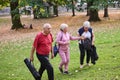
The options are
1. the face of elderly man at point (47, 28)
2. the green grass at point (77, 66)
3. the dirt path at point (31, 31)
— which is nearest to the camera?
the face of elderly man at point (47, 28)

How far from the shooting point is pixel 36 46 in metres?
10.5

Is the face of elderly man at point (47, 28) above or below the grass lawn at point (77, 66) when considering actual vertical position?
above

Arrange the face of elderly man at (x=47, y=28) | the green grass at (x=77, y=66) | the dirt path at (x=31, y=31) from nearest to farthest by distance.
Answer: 1. the face of elderly man at (x=47, y=28)
2. the green grass at (x=77, y=66)
3. the dirt path at (x=31, y=31)

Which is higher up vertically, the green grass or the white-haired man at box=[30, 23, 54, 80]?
the white-haired man at box=[30, 23, 54, 80]

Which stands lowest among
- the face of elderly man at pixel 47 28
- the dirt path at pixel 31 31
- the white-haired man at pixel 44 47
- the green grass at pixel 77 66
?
the dirt path at pixel 31 31

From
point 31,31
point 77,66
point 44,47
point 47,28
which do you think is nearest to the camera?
point 47,28

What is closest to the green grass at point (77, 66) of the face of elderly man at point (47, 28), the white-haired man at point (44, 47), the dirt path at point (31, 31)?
the white-haired man at point (44, 47)

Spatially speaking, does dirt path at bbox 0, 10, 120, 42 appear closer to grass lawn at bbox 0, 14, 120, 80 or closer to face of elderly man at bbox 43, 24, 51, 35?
grass lawn at bbox 0, 14, 120, 80

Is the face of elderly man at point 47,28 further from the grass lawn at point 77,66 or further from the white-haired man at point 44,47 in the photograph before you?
the grass lawn at point 77,66

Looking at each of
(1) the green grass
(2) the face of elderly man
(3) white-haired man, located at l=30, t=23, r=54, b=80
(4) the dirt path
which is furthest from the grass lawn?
(4) the dirt path

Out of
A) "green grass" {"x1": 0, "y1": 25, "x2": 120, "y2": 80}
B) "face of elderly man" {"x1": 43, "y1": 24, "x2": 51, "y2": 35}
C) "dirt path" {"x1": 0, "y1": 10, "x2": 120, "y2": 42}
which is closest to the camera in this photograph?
"face of elderly man" {"x1": 43, "y1": 24, "x2": 51, "y2": 35}

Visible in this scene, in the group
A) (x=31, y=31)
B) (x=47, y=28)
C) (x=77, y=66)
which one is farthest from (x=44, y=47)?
(x=31, y=31)

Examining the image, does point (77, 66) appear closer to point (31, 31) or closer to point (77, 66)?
point (77, 66)

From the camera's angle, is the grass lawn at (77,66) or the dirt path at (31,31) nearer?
the grass lawn at (77,66)
